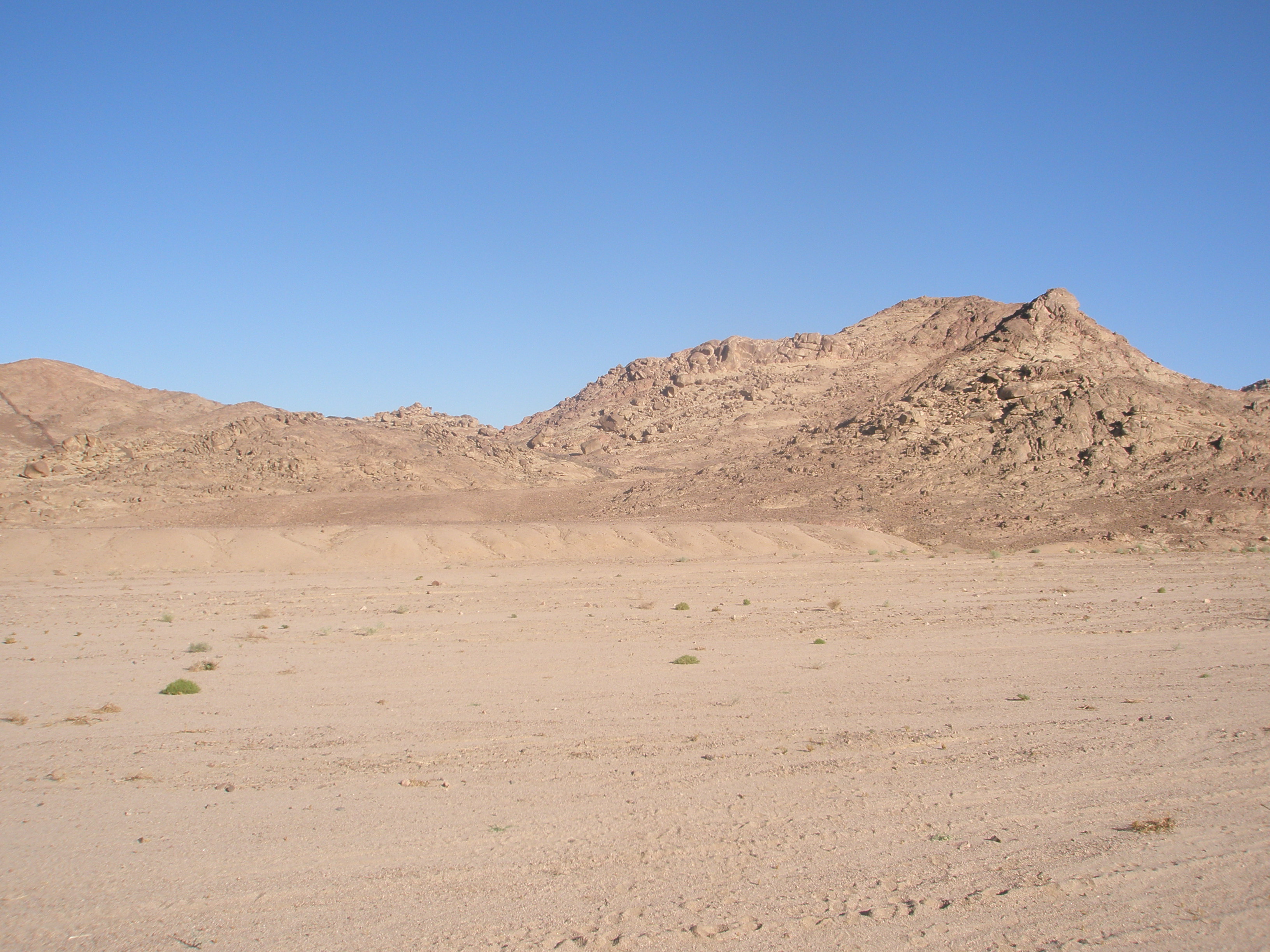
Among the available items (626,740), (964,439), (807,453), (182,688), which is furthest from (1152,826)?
(807,453)

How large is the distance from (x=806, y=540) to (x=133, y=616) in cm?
3140

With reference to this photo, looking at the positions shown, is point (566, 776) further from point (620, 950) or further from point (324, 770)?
point (620, 950)

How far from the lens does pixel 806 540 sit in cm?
4347

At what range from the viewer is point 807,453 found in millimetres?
59406

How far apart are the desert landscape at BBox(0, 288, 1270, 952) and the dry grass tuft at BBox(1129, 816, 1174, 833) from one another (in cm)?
4

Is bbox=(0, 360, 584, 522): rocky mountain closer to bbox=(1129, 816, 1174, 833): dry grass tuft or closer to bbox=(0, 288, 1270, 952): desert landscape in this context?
bbox=(0, 288, 1270, 952): desert landscape

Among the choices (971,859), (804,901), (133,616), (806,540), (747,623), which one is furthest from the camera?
(806,540)

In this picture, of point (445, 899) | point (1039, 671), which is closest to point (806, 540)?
point (1039, 671)

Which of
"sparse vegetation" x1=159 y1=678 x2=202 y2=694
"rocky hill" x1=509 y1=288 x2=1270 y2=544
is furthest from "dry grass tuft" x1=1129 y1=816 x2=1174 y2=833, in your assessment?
"rocky hill" x1=509 y1=288 x2=1270 y2=544

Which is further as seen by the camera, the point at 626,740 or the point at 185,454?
the point at 185,454

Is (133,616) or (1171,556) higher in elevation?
(1171,556)

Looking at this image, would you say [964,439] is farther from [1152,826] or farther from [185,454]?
[185,454]

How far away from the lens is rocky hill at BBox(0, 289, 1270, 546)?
155 feet

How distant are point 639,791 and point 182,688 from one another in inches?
329
